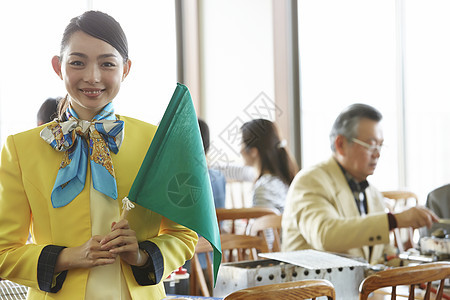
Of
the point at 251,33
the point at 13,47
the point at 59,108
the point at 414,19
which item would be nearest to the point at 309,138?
the point at 251,33

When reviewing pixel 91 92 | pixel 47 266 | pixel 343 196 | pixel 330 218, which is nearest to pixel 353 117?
pixel 343 196

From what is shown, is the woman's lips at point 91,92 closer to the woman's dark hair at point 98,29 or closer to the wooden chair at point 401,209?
the woman's dark hair at point 98,29

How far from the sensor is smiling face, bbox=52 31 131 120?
1.16 m

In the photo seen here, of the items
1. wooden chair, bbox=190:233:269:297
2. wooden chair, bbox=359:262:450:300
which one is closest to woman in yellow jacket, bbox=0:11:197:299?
wooden chair, bbox=359:262:450:300

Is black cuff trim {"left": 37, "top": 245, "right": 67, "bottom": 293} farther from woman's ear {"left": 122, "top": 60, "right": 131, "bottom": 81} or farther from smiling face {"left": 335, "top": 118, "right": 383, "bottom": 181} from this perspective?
smiling face {"left": 335, "top": 118, "right": 383, "bottom": 181}

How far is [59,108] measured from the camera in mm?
1375

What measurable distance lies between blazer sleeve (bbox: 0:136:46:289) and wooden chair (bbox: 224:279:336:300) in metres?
0.37

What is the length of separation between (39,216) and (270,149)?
2585 mm

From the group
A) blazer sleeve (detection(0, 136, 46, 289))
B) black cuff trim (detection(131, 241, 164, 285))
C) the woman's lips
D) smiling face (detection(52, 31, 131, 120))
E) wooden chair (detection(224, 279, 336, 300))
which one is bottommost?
wooden chair (detection(224, 279, 336, 300))

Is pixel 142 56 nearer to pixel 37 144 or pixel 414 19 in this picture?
pixel 414 19

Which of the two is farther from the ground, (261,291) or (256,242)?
(261,291)

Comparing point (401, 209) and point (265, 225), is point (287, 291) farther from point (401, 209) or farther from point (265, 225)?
point (401, 209)

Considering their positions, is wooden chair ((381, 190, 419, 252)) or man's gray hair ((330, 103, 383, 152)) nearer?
man's gray hair ((330, 103, 383, 152))

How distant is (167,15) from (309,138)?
164cm
